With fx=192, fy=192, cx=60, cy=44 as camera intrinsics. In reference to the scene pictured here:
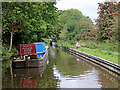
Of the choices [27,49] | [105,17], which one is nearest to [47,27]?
[105,17]

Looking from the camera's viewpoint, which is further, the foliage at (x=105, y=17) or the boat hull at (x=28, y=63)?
the foliage at (x=105, y=17)

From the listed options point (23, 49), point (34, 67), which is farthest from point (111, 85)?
point (23, 49)

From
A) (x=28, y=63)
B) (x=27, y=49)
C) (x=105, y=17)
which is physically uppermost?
(x=105, y=17)

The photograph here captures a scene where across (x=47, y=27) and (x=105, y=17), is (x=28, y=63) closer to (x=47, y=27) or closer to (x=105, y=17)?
(x=105, y=17)

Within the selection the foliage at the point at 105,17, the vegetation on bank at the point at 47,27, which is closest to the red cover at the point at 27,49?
the vegetation on bank at the point at 47,27

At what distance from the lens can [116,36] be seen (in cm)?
2141

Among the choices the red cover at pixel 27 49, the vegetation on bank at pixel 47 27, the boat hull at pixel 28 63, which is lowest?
the boat hull at pixel 28 63

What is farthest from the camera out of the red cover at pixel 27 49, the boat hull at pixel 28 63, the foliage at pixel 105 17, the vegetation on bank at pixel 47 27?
the foliage at pixel 105 17

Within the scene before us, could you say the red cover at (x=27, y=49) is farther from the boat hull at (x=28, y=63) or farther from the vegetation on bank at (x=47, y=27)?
the boat hull at (x=28, y=63)

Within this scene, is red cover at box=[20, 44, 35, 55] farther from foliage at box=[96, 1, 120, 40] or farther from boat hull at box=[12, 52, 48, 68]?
foliage at box=[96, 1, 120, 40]

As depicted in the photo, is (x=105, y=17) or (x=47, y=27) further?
(x=47, y=27)

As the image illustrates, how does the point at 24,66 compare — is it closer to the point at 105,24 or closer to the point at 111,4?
the point at 105,24

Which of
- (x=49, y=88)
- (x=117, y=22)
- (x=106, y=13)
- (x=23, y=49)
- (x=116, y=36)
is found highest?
(x=106, y=13)

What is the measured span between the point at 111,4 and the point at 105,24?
362 cm
